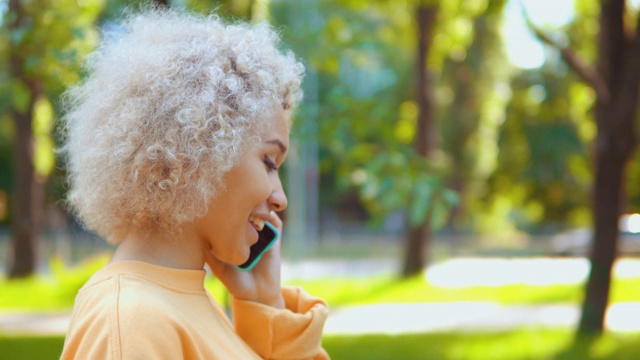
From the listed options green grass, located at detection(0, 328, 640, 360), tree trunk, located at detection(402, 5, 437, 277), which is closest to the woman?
green grass, located at detection(0, 328, 640, 360)

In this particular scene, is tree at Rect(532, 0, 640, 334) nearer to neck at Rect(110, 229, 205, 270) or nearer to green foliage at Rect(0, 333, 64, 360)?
green foliage at Rect(0, 333, 64, 360)

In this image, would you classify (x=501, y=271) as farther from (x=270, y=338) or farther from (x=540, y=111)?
(x=270, y=338)

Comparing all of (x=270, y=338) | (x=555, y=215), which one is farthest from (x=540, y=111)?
(x=270, y=338)

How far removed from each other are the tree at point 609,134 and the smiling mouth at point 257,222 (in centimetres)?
666

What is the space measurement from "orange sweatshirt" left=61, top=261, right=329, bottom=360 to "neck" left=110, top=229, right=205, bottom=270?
0.07ft

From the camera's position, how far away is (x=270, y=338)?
5.35ft

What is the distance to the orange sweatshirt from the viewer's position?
1172mm

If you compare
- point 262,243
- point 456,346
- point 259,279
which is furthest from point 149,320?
point 456,346

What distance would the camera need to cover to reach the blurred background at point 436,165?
542 cm

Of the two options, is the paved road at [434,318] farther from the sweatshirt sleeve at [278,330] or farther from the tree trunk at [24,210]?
the sweatshirt sleeve at [278,330]

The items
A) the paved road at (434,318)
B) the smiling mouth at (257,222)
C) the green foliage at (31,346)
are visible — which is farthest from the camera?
the paved road at (434,318)

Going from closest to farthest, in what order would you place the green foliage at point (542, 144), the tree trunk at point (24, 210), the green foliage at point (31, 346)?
the green foliage at point (31, 346) < the tree trunk at point (24, 210) < the green foliage at point (542, 144)

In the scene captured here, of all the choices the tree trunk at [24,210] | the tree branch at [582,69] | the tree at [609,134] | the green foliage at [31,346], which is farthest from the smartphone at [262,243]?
the tree trunk at [24,210]

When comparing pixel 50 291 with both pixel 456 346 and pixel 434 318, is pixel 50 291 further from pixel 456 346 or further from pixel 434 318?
pixel 456 346
